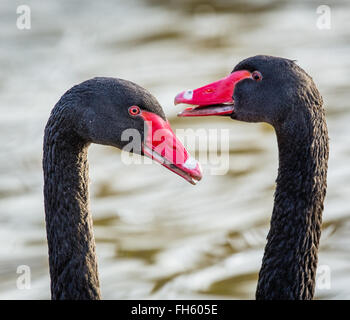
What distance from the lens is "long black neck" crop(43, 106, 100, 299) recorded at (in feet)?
23.3

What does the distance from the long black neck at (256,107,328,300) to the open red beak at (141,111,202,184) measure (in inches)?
27.9

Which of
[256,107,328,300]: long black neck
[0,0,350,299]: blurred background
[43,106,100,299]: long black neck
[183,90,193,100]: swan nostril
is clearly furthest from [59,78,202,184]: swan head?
[0,0,350,299]: blurred background

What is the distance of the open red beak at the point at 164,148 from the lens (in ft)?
22.8

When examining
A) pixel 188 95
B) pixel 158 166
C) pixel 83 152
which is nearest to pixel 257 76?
pixel 188 95

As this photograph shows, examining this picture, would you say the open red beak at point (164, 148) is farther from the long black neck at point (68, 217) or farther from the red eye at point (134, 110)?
the long black neck at point (68, 217)

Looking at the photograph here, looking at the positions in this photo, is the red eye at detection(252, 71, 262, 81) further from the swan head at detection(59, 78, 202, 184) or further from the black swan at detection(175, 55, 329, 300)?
the swan head at detection(59, 78, 202, 184)

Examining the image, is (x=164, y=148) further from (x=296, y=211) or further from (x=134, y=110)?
(x=296, y=211)

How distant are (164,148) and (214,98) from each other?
712 mm

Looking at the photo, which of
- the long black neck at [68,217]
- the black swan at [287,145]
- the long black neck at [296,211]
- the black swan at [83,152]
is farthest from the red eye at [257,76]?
the long black neck at [68,217]

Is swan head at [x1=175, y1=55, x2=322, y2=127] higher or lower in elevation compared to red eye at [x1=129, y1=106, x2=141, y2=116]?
higher
